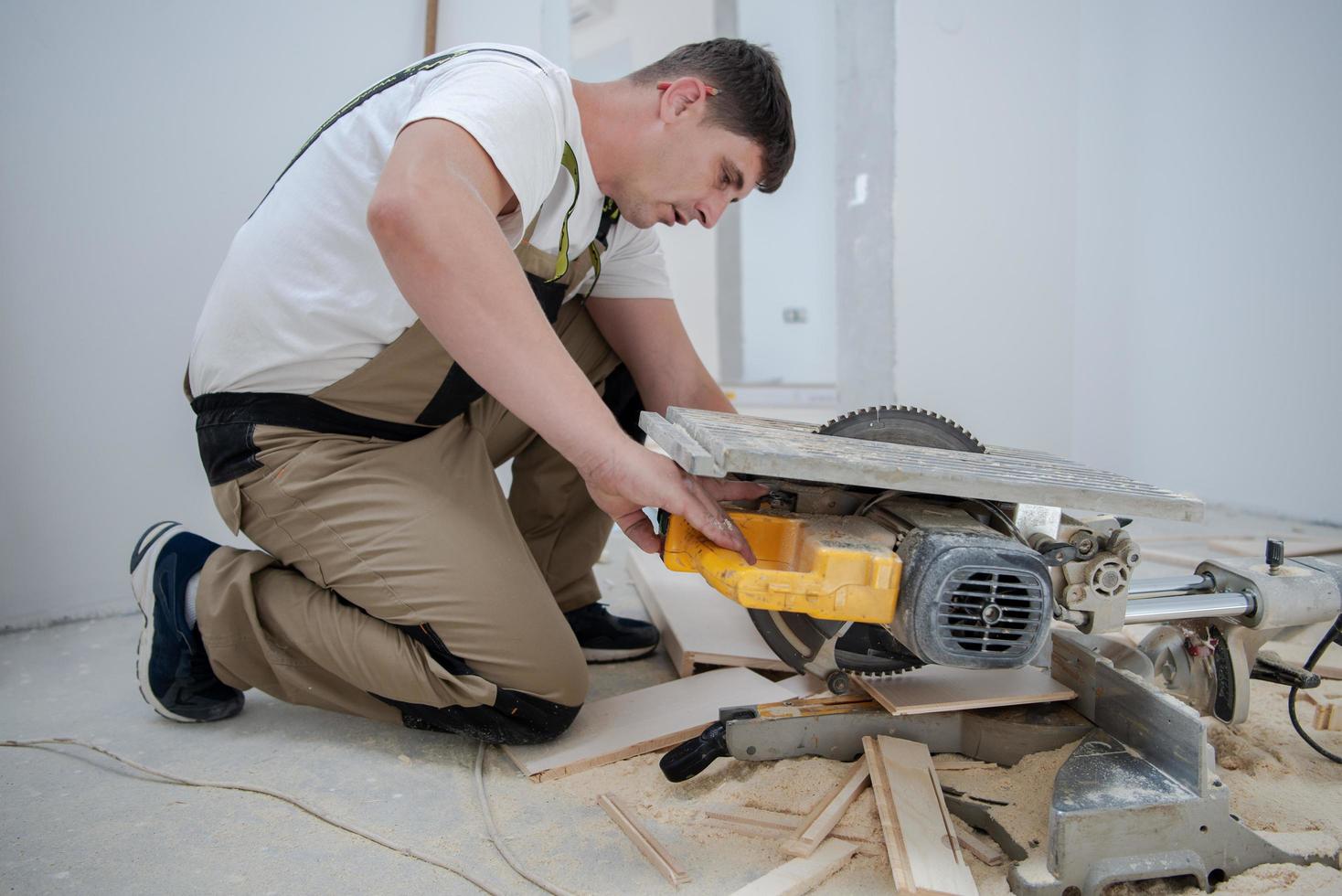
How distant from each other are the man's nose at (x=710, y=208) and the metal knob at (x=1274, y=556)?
Answer: 989 millimetres

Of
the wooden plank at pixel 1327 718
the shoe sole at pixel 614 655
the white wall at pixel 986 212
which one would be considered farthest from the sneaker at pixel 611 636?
the white wall at pixel 986 212

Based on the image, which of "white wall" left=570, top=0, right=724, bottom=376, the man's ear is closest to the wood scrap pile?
the man's ear

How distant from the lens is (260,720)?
157 cm

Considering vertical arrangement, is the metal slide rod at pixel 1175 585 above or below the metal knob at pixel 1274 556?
below

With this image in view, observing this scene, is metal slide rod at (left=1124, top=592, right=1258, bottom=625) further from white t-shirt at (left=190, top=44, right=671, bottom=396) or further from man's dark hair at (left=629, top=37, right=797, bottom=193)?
white t-shirt at (left=190, top=44, right=671, bottom=396)

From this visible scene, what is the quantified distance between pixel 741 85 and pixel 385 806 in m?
1.23

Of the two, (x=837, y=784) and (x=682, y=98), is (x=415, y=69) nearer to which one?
(x=682, y=98)

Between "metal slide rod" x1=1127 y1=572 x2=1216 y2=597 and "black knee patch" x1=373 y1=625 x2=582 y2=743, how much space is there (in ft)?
2.96

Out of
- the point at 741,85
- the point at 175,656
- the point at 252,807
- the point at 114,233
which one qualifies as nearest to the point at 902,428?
the point at 741,85

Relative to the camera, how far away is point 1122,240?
149 inches

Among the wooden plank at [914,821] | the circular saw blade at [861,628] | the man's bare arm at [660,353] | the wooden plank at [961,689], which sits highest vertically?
the man's bare arm at [660,353]

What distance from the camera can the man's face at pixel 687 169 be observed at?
1.49 metres

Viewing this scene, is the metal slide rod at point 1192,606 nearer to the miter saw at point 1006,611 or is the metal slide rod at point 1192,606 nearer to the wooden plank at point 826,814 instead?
the miter saw at point 1006,611

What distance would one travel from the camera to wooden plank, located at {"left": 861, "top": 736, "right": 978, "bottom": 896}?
1003 mm
